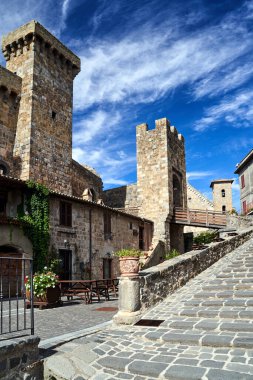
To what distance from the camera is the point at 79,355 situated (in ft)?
16.3

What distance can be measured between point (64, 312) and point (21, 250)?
5.89 meters

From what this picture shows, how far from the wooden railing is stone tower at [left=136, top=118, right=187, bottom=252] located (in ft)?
2.59

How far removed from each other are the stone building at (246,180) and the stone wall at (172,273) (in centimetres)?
2265

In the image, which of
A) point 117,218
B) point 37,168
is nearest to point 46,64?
point 37,168

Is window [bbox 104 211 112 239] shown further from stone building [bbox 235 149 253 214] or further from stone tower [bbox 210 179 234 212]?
stone tower [bbox 210 179 234 212]

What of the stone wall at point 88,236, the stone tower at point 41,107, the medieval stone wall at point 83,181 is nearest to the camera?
the stone wall at point 88,236

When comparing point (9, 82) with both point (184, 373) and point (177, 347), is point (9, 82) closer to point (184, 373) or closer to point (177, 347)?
point (177, 347)

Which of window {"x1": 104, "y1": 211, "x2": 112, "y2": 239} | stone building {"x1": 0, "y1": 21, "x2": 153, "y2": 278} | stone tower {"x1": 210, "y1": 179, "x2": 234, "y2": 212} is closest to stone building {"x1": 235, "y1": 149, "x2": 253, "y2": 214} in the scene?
stone building {"x1": 0, "y1": 21, "x2": 153, "y2": 278}

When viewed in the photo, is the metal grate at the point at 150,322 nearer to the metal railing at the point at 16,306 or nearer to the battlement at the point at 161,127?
the metal railing at the point at 16,306

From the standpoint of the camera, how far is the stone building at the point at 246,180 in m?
33.7

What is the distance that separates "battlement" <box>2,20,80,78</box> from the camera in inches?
835

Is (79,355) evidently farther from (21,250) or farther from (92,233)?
(92,233)

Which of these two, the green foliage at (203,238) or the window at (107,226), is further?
the green foliage at (203,238)

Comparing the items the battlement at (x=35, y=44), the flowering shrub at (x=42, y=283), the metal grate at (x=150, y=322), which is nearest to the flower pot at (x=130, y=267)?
the metal grate at (x=150, y=322)
